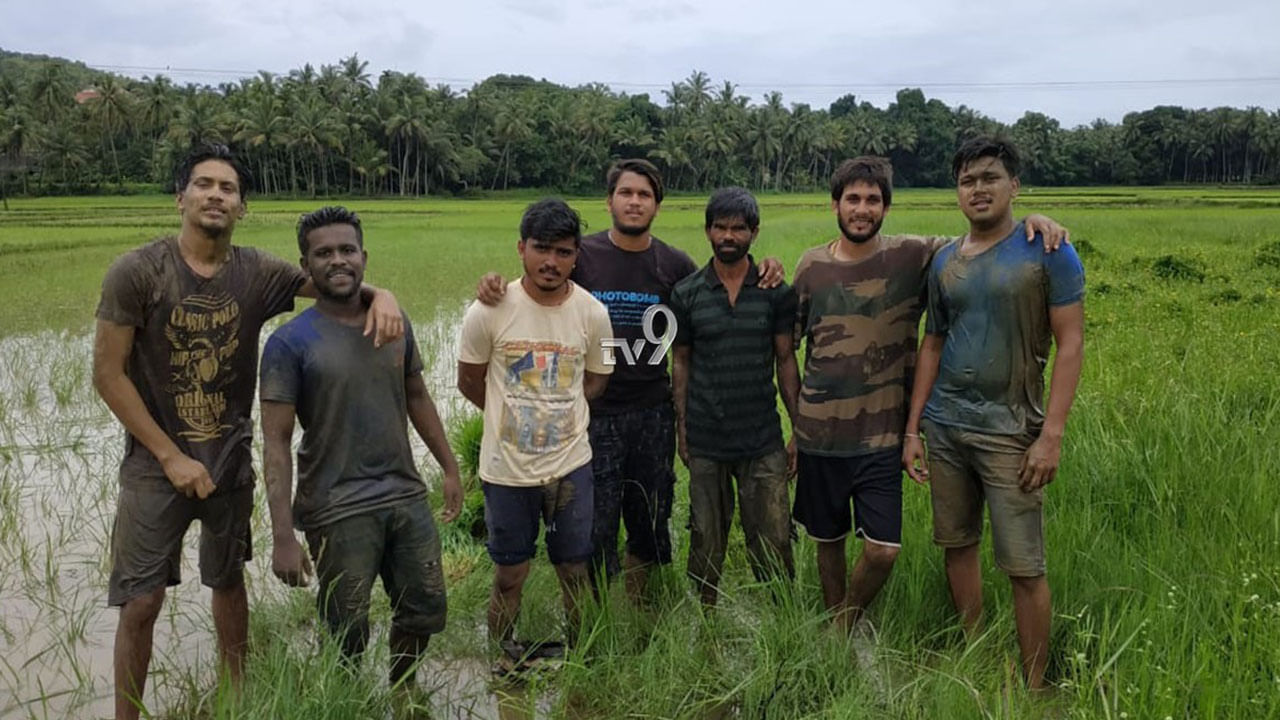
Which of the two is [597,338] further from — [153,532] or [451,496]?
[153,532]

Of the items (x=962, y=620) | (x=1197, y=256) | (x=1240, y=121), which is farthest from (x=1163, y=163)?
(x=962, y=620)

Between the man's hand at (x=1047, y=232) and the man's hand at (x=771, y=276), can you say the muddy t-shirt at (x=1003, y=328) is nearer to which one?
the man's hand at (x=1047, y=232)

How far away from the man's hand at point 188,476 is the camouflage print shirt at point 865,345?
2039 mm

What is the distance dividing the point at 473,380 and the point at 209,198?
1.01m

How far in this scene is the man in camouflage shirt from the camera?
2959mm

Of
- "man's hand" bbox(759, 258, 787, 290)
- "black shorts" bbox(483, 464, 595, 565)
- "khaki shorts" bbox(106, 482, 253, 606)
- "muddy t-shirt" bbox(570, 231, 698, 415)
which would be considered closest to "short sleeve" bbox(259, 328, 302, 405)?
"khaki shorts" bbox(106, 482, 253, 606)

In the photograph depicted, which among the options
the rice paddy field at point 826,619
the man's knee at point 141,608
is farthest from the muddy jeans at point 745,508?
the man's knee at point 141,608

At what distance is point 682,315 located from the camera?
3119 millimetres

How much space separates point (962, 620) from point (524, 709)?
60.7 inches

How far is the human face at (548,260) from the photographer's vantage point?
2.82 metres

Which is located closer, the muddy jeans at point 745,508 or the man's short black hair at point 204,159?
the man's short black hair at point 204,159

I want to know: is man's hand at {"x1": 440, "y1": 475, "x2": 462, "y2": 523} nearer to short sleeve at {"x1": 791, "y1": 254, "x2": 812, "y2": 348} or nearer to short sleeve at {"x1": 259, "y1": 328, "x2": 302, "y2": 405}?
short sleeve at {"x1": 259, "y1": 328, "x2": 302, "y2": 405}

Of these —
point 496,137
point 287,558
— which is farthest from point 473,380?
point 496,137

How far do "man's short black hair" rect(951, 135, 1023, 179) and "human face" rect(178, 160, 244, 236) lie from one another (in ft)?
7.74
